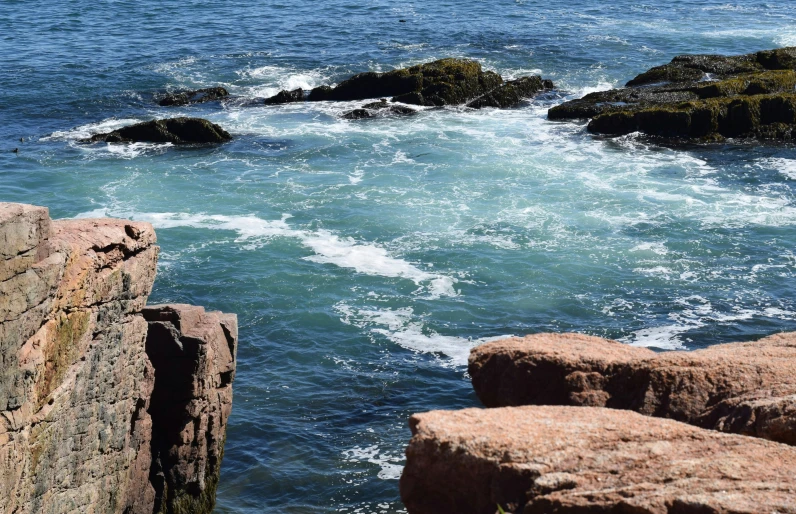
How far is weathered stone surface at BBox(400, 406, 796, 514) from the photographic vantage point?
9.74m

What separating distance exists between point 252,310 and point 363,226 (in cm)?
737

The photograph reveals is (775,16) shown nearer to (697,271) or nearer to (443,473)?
(697,271)

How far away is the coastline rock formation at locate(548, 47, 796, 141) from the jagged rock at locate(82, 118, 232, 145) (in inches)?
639

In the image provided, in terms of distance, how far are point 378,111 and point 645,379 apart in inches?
1452

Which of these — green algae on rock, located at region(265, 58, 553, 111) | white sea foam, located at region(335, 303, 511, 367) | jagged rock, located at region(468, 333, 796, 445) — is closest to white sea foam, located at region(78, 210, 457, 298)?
white sea foam, located at region(335, 303, 511, 367)

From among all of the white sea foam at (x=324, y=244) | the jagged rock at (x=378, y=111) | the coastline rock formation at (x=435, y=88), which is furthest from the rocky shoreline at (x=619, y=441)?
the coastline rock formation at (x=435, y=88)

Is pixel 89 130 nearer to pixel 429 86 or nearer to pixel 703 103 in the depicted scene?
pixel 429 86

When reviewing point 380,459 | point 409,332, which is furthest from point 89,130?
point 380,459

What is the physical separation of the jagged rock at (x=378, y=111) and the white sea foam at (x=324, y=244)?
13.9 m

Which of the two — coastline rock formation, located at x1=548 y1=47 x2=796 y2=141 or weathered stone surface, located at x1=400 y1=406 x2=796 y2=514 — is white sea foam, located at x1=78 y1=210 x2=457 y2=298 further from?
weathered stone surface, located at x1=400 y1=406 x2=796 y2=514

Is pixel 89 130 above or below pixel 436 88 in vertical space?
below

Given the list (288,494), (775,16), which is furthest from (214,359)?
(775,16)

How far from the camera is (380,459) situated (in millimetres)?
21266

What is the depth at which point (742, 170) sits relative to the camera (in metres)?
40.1
